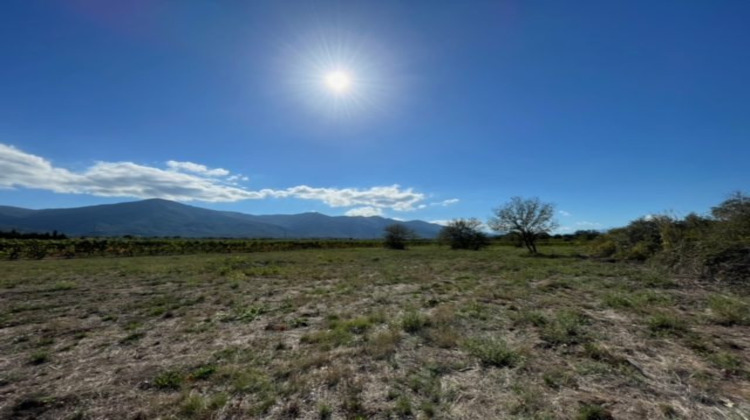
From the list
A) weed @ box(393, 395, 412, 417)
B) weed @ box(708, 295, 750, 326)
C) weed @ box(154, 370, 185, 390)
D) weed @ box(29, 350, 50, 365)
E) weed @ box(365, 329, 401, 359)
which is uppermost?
weed @ box(708, 295, 750, 326)

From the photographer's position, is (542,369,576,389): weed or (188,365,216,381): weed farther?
(188,365,216,381): weed

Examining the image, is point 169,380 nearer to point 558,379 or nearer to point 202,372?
point 202,372

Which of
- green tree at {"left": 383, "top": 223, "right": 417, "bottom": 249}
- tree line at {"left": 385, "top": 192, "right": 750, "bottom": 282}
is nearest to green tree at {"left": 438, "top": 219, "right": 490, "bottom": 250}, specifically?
green tree at {"left": 383, "top": 223, "right": 417, "bottom": 249}

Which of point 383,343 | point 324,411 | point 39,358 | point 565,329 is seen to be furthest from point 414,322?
point 39,358

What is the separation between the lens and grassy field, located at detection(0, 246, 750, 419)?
15.5 ft

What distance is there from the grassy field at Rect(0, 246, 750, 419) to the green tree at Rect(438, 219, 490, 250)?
4771 centimetres

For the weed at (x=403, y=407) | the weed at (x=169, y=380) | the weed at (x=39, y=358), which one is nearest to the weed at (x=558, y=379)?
the weed at (x=403, y=407)

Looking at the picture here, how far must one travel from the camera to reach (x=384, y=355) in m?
6.63

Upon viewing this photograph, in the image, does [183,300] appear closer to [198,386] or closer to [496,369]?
[198,386]

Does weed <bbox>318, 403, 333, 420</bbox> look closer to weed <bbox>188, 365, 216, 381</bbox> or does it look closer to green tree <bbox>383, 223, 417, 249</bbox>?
weed <bbox>188, 365, 216, 381</bbox>

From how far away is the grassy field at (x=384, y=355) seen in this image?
4.73 m

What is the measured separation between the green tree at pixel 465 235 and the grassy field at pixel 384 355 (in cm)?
4771

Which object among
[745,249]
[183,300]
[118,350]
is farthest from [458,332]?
[745,249]

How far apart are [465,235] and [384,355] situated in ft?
188
